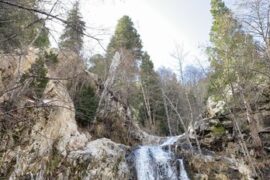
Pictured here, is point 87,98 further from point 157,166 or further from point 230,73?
point 230,73

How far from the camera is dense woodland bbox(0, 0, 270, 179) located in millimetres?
3934

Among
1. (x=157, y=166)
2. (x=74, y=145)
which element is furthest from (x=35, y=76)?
(x=157, y=166)

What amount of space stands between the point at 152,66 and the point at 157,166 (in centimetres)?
1720

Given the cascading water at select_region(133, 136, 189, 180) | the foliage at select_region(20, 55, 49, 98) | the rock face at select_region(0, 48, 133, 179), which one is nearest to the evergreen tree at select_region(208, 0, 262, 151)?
the cascading water at select_region(133, 136, 189, 180)

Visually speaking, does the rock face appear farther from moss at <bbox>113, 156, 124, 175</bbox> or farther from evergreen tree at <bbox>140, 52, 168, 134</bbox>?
evergreen tree at <bbox>140, 52, 168, 134</bbox>

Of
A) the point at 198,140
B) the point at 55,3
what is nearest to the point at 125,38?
the point at 198,140

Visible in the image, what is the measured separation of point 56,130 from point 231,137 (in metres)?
9.28

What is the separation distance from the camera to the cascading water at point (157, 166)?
519 inches

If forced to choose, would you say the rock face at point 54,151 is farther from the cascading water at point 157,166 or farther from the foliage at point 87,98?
the foliage at point 87,98

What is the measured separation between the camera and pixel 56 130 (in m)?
11.8

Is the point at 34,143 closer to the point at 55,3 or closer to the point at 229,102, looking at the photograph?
the point at 55,3

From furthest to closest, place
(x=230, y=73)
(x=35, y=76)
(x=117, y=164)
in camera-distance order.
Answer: (x=230, y=73) → (x=117, y=164) → (x=35, y=76)

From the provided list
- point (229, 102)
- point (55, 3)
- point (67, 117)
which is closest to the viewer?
point (55, 3)

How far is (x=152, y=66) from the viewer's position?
29766mm
